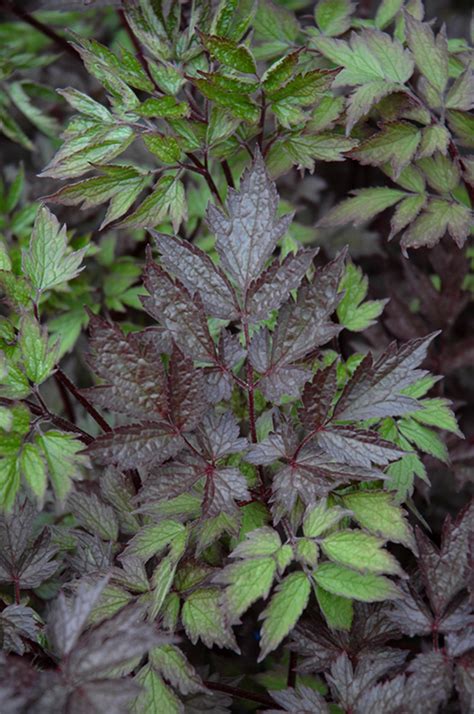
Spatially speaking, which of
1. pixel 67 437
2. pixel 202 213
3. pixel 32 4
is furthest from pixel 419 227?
pixel 32 4

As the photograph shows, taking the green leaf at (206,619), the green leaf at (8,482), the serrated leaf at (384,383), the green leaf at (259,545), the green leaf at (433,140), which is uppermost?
the green leaf at (433,140)

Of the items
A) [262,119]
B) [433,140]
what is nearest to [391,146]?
[433,140]

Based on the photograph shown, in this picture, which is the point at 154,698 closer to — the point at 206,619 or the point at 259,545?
the point at 206,619

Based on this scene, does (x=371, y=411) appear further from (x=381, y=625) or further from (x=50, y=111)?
(x=50, y=111)

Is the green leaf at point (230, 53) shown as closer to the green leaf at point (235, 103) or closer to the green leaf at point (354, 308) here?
the green leaf at point (235, 103)

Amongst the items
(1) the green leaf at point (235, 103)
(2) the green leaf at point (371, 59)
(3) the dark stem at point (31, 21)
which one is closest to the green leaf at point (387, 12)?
(2) the green leaf at point (371, 59)

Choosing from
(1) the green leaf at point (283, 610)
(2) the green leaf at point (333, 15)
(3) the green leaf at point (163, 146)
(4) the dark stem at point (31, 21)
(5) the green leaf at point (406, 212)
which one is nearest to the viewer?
(1) the green leaf at point (283, 610)
